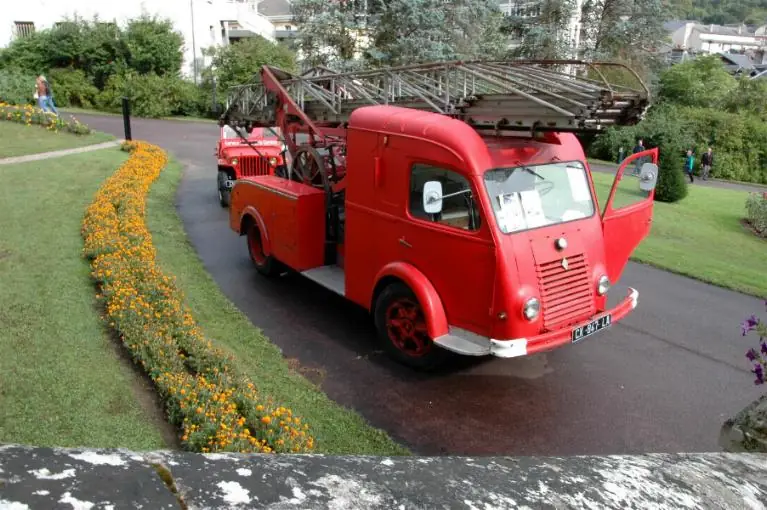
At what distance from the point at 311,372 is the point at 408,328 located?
112 cm

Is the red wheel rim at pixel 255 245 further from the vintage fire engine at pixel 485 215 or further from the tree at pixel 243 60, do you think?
the tree at pixel 243 60

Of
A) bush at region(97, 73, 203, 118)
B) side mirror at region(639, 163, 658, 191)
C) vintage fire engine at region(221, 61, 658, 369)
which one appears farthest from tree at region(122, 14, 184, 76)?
side mirror at region(639, 163, 658, 191)

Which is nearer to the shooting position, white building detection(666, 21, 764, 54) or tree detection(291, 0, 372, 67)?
tree detection(291, 0, 372, 67)

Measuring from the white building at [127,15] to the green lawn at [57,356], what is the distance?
2750 centimetres

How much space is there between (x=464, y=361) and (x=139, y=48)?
32109mm

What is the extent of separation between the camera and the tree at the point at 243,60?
3378cm

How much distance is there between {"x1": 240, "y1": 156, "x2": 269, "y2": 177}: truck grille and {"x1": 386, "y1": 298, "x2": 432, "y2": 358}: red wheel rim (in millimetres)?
8264

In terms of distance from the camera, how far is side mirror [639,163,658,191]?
254 inches

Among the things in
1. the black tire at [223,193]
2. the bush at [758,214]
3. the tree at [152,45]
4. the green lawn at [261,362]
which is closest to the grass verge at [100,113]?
the tree at [152,45]

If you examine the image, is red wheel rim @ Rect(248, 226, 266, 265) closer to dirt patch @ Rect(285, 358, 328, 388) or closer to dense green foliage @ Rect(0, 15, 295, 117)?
dirt patch @ Rect(285, 358, 328, 388)

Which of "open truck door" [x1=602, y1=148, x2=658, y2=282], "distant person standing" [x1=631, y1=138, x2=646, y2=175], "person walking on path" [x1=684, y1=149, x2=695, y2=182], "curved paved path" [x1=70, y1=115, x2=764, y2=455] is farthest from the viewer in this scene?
"person walking on path" [x1=684, y1=149, x2=695, y2=182]

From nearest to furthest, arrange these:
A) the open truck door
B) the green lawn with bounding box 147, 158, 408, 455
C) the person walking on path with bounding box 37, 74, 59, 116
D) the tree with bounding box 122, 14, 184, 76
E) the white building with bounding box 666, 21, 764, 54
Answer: the green lawn with bounding box 147, 158, 408, 455, the open truck door, the person walking on path with bounding box 37, 74, 59, 116, the tree with bounding box 122, 14, 184, 76, the white building with bounding box 666, 21, 764, 54

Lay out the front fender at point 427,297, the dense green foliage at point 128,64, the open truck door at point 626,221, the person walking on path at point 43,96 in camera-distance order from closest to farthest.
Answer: the front fender at point 427,297 < the open truck door at point 626,221 < the person walking on path at point 43,96 < the dense green foliage at point 128,64

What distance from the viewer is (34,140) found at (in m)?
20.3
